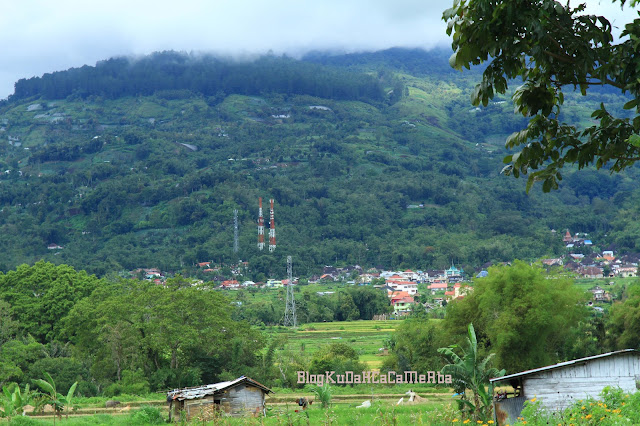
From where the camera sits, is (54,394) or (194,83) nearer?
(54,394)

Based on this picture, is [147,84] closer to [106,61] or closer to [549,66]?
[106,61]

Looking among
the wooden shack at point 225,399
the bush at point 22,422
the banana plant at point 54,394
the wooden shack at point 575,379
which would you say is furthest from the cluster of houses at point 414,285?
the bush at point 22,422

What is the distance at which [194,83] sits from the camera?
623 ft

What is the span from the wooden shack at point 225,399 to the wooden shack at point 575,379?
7.36 meters

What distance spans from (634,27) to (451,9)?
125 cm

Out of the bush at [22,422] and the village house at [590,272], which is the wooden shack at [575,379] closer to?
the bush at [22,422]

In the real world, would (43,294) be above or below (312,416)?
above

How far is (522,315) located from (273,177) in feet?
347

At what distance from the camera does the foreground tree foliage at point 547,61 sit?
4.70 m

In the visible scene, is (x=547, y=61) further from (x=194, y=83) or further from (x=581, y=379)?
(x=194, y=83)

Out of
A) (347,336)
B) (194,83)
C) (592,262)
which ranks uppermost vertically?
(194,83)

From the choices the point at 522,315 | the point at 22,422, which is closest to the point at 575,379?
the point at 522,315

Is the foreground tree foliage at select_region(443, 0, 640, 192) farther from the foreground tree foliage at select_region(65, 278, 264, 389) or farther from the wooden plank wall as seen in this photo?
the foreground tree foliage at select_region(65, 278, 264, 389)

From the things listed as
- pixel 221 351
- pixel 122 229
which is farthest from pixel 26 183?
pixel 221 351
